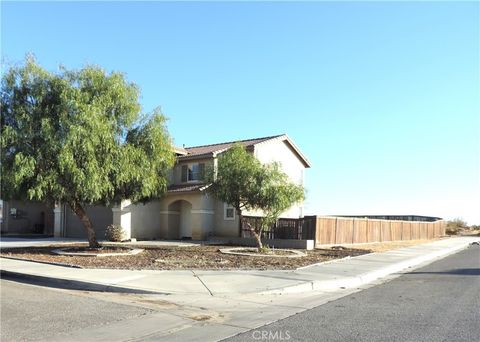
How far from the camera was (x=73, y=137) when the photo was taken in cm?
1745

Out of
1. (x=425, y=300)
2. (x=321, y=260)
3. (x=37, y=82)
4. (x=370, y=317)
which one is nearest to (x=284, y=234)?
(x=321, y=260)

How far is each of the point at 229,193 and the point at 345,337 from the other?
14.0m

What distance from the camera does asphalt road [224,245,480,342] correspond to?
756 centimetres

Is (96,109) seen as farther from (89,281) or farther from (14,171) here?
(89,281)

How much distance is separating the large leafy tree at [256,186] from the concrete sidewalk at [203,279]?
4413 millimetres

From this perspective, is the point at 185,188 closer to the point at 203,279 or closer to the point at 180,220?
the point at 180,220

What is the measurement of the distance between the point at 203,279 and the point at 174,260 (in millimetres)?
4327

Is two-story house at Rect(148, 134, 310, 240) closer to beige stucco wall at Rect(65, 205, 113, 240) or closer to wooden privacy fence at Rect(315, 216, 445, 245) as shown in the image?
beige stucco wall at Rect(65, 205, 113, 240)

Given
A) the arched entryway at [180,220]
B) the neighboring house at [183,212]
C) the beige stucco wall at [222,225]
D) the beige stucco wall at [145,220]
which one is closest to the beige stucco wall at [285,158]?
the neighboring house at [183,212]

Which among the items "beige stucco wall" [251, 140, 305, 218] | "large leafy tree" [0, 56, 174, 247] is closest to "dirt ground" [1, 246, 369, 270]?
"large leafy tree" [0, 56, 174, 247]

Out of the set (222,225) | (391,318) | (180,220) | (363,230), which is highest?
(180,220)

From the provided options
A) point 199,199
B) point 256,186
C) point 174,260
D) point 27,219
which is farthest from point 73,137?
point 27,219

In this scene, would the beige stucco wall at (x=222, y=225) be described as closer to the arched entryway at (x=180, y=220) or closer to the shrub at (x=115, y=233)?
the arched entryway at (x=180, y=220)

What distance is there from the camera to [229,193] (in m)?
21.3
